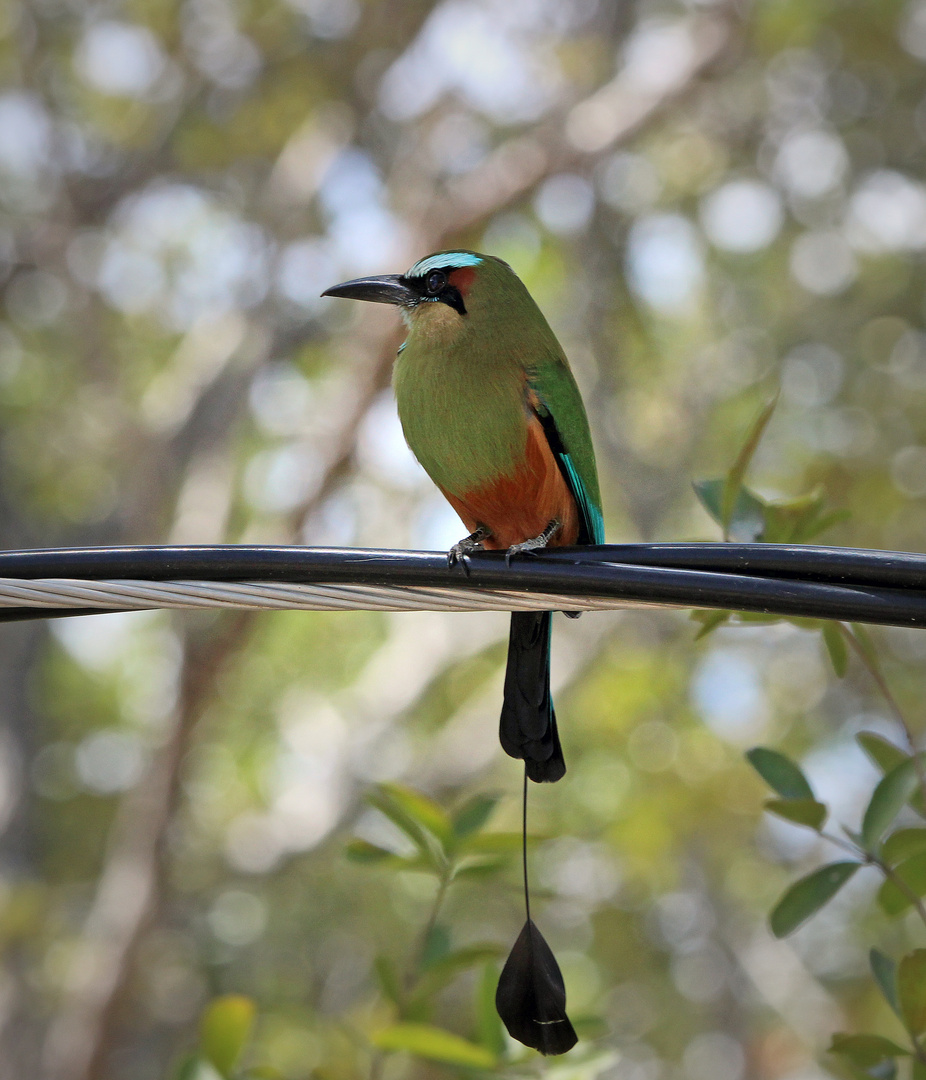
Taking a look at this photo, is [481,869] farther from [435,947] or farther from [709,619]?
[709,619]

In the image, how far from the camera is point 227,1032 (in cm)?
259

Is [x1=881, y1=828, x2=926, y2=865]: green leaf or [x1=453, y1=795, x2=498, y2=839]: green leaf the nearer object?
[x1=881, y1=828, x2=926, y2=865]: green leaf

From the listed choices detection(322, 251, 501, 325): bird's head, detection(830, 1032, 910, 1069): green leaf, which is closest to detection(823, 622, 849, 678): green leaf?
detection(830, 1032, 910, 1069): green leaf

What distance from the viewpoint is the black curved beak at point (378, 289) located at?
3.39m

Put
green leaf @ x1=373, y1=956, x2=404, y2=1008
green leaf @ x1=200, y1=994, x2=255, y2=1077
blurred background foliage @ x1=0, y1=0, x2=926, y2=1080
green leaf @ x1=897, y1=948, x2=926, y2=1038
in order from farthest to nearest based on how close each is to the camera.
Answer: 1. blurred background foliage @ x1=0, y1=0, x2=926, y2=1080
2. green leaf @ x1=200, y1=994, x2=255, y2=1077
3. green leaf @ x1=373, y1=956, x2=404, y2=1008
4. green leaf @ x1=897, y1=948, x2=926, y2=1038

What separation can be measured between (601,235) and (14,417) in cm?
645

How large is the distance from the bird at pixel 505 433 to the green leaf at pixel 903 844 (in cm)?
81

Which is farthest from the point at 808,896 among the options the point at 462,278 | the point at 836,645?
the point at 462,278

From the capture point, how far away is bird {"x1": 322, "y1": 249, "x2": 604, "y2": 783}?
115 inches

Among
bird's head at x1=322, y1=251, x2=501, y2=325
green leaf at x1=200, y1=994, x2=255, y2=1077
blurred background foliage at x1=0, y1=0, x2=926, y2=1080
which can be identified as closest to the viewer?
green leaf at x1=200, y1=994, x2=255, y2=1077

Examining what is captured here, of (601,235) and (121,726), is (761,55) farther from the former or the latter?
(121,726)

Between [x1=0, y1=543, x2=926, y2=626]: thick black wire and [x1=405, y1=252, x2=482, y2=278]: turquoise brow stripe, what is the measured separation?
1654 mm

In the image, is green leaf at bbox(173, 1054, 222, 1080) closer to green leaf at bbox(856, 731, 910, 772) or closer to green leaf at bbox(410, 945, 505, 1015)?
green leaf at bbox(410, 945, 505, 1015)

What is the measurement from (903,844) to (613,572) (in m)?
0.85
